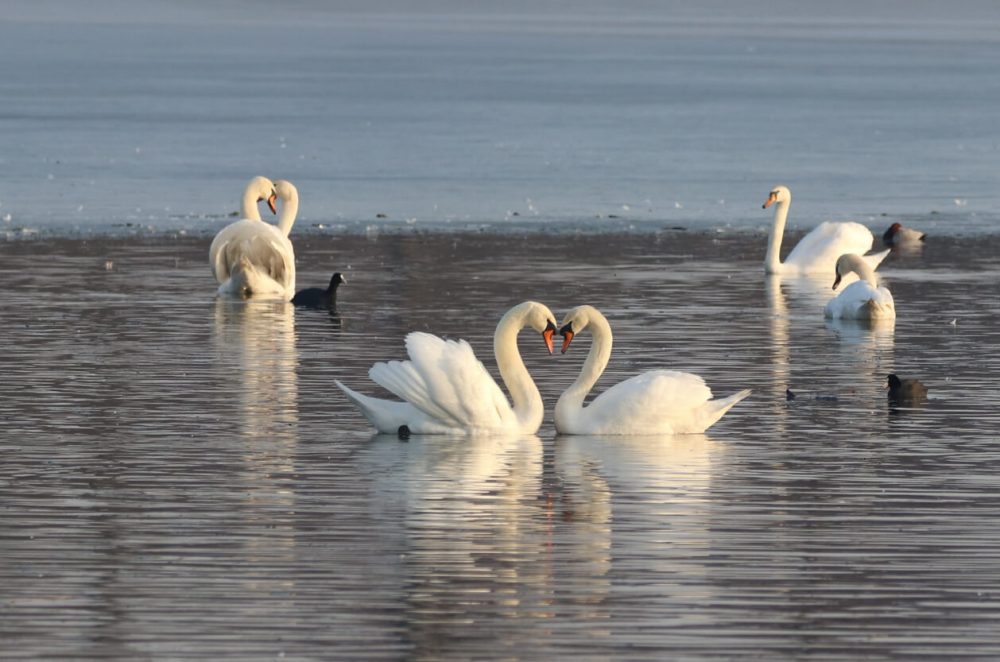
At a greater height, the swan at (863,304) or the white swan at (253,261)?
the white swan at (253,261)

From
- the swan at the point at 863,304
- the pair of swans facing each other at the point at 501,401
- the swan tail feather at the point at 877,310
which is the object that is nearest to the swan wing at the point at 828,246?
the swan at the point at 863,304

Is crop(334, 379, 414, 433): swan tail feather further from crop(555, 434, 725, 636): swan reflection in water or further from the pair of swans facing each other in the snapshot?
crop(555, 434, 725, 636): swan reflection in water

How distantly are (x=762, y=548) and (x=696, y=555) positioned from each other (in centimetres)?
37

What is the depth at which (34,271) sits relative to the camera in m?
22.6

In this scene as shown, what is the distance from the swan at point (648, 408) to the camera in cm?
1316

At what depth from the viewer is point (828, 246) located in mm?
24609

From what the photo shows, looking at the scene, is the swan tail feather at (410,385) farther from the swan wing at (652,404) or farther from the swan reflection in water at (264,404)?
the swan wing at (652,404)

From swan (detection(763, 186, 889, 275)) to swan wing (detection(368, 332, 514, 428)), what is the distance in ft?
37.3

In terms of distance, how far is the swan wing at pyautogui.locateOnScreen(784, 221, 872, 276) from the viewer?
2445cm

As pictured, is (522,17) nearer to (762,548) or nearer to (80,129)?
(80,129)

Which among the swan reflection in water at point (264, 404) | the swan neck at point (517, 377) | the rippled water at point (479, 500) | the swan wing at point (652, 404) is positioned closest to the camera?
the rippled water at point (479, 500)

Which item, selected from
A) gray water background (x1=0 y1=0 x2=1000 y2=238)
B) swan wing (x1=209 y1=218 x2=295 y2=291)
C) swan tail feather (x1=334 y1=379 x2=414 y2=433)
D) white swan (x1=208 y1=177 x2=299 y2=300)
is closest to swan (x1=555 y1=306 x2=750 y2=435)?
swan tail feather (x1=334 y1=379 x2=414 y2=433)

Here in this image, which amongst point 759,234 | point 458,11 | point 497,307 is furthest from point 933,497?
point 458,11

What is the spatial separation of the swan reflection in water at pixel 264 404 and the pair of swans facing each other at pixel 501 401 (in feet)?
2.17
